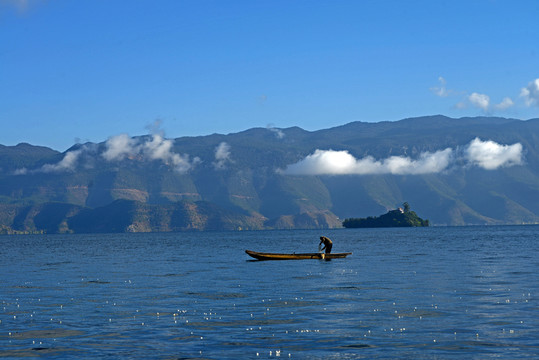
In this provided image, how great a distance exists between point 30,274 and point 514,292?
53976 millimetres

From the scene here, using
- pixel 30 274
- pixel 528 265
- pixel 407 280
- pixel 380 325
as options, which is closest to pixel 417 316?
pixel 380 325

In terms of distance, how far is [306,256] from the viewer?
96.9 meters

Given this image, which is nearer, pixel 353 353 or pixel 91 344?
pixel 353 353

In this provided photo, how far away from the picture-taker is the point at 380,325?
38000mm

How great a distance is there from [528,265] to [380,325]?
48.2m

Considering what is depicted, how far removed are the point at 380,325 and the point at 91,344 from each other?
15.1 m

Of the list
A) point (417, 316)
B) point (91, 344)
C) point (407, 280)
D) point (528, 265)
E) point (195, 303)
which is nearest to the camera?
point (91, 344)

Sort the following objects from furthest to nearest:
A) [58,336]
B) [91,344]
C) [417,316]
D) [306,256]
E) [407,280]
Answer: [306,256] < [407,280] < [417,316] < [58,336] < [91,344]

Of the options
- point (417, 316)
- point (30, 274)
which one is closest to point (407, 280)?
point (417, 316)

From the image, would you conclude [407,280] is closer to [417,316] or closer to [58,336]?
[417,316]

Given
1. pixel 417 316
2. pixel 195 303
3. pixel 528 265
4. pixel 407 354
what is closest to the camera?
pixel 407 354

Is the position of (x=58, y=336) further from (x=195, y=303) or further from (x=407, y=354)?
(x=407, y=354)

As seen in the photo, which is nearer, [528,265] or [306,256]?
[528,265]

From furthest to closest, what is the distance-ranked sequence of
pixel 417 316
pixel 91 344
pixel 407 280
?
pixel 407 280, pixel 417 316, pixel 91 344
